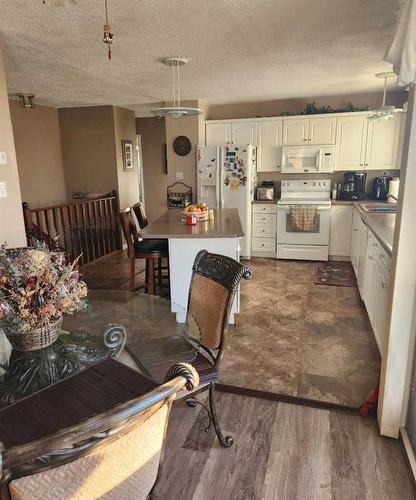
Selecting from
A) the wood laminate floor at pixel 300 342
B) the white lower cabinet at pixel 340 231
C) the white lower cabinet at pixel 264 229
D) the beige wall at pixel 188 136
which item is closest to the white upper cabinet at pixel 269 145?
the white lower cabinet at pixel 264 229

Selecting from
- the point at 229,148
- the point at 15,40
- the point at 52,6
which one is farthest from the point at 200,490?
the point at 229,148

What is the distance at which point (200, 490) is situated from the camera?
5.27ft

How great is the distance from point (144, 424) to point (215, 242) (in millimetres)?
2284

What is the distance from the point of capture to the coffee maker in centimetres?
516

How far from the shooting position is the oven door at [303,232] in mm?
5015

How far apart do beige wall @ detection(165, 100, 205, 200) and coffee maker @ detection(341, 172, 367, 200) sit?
2.34m

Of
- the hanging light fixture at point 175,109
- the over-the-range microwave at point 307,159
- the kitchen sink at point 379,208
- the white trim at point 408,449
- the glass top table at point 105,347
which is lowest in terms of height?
the white trim at point 408,449

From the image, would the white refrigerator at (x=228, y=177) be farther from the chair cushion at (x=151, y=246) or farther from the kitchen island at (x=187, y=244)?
the kitchen island at (x=187, y=244)

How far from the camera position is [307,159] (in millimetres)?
5242

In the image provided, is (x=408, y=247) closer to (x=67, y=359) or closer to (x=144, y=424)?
(x=144, y=424)

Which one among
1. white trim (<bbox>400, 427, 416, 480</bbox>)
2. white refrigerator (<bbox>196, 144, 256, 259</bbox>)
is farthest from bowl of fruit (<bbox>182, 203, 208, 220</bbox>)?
white trim (<bbox>400, 427, 416, 480</bbox>)

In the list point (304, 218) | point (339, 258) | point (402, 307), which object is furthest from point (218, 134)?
point (402, 307)

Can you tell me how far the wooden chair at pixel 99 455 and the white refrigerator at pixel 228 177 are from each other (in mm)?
4420

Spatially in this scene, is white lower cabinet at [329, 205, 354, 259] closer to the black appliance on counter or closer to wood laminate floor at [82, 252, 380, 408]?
the black appliance on counter
